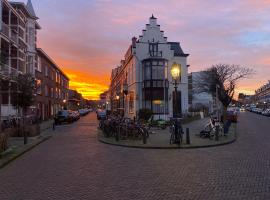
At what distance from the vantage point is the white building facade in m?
44.0

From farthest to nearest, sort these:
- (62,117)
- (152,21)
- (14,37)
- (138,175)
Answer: (152,21) → (62,117) → (14,37) → (138,175)

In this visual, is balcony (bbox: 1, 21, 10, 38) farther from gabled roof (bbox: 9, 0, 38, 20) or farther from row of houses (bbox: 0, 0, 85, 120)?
gabled roof (bbox: 9, 0, 38, 20)

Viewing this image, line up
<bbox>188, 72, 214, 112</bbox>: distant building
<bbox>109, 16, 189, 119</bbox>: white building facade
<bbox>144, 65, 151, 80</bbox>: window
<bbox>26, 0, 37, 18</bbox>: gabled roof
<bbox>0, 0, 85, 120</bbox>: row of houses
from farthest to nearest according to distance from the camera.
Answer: <bbox>188, 72, 214, 112</bbox>: distant building < <bbox>144, 65, 151, 80</bbox>: window < <bbox>109, 16, 189, 119</bbox>: white building facade < <bbox>26, 0, 37, 18</bbox>: gabled roof < <bbox>0, 0, 85, 120</bbox>: row of houses

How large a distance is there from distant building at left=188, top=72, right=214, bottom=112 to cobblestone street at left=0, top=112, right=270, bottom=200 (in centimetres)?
6437

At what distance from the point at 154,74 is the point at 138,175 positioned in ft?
114

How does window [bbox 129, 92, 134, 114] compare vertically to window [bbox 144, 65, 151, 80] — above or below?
below

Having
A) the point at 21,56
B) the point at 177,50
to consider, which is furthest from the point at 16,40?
the point at 177,50

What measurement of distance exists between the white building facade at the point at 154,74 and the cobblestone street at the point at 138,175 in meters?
29.0

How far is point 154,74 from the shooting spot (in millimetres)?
44094

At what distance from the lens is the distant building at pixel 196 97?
79125 mm

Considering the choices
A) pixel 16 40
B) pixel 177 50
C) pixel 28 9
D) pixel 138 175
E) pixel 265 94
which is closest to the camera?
pixel 138 175

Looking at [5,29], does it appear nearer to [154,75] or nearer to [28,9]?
[28,9]

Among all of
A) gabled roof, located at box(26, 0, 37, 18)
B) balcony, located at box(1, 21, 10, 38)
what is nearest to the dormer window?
gabled roof, located at box(26, 0, 37, 18)

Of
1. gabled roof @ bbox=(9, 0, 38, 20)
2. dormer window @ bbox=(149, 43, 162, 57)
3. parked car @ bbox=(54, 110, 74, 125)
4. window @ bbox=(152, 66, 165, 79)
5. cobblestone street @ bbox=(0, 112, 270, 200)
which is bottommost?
cobblestone street @ bbox=(0, 112, 270, 200)
